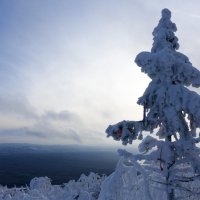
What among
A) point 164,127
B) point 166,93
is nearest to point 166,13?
point 166,93

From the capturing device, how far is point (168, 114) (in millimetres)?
12703

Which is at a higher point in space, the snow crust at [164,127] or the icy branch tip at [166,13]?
the icy branch tip at [166,13]

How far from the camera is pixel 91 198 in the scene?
48.8 ft

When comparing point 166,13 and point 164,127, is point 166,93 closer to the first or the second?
point 164,127

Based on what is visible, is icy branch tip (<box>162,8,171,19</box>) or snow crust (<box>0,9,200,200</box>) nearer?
snow crust (<box>0,9,200,200</box>)

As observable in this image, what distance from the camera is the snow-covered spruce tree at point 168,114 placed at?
494 inches

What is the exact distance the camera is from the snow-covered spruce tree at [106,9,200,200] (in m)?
12.5

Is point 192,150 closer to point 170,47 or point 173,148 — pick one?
point 173,148

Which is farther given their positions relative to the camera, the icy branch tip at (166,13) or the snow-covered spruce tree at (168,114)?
the icy branch tip at (166,13)

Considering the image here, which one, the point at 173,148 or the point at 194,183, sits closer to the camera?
the point at 173,148

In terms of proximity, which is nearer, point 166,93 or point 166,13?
point 166,93

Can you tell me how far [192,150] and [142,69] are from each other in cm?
332

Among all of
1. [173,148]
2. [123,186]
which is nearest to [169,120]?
[173,148]

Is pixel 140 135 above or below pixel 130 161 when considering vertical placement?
above
